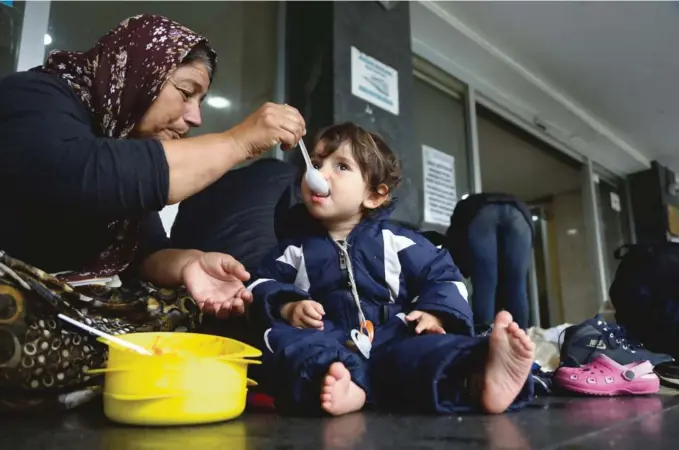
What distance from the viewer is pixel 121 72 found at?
3.17 ft

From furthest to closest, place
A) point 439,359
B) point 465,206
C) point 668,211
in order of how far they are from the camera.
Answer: point 668,211 → point 465,206 → point 439,359

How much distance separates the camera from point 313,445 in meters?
0.56

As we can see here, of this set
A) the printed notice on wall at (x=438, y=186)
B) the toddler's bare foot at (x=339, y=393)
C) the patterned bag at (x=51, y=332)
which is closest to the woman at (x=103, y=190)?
the patterned bag at (x=51, y=332)

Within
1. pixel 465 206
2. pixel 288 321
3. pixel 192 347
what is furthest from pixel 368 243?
pixel 465 206

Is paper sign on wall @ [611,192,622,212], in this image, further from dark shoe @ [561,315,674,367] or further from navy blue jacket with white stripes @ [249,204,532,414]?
navy blue jacket with white stripes @ [249,204,532,414]

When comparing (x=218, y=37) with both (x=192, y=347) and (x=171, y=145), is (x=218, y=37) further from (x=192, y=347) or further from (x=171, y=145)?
(x=192, y=347)

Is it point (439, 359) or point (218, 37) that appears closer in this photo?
point (439, 359)

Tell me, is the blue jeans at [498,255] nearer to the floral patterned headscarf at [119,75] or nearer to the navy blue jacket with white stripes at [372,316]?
the navy blue jacket with white stripes at [372,316]

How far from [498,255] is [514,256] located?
0.04 metres

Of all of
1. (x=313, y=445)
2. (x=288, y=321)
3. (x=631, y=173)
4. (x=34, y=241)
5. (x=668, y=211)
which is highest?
(x=631, y=173)

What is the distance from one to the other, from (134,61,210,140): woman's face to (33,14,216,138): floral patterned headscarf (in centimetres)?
2

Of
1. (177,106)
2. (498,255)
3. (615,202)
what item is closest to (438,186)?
(498,255)

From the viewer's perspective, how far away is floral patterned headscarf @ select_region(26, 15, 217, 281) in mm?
952

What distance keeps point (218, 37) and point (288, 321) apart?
136 cm
